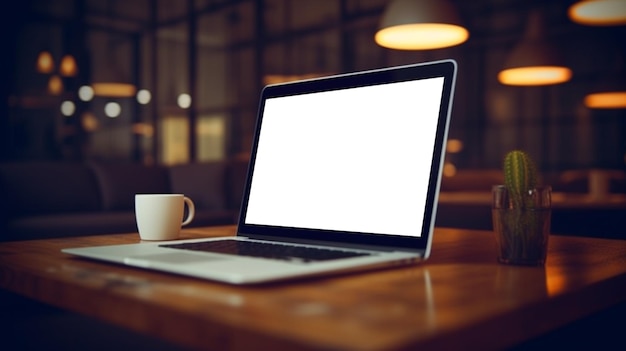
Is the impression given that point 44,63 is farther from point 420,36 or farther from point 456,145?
point 456,145

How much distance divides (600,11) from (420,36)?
4.02 ft

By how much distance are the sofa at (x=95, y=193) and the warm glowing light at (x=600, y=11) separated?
2.61 meters

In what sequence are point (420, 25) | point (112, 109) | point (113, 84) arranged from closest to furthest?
1. point (420, 25)
2. point (113, 84)
3. point (112, 109)

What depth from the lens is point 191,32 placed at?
A: 7945 mm

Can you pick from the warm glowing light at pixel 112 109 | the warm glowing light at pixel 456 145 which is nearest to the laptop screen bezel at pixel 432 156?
the warm glowing light at pixel 112 109

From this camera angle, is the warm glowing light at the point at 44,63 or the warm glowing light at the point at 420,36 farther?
the warm glowing light at the point at 44,63

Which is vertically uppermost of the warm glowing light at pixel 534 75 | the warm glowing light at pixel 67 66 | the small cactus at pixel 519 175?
the warm glowing light at pixel 67 66

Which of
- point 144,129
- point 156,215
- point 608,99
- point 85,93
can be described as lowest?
point 156,215

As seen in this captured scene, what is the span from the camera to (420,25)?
3037 mm

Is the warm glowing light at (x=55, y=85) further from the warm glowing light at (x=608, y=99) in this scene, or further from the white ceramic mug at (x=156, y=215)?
the white ceramic mug at (x=156, y=215)

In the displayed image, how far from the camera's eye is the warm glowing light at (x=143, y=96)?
27.0ft

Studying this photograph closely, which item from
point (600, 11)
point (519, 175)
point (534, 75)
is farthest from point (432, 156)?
point (534, 75)

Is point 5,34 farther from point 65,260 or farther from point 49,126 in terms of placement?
point 65,260

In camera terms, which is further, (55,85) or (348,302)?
(55,85)
